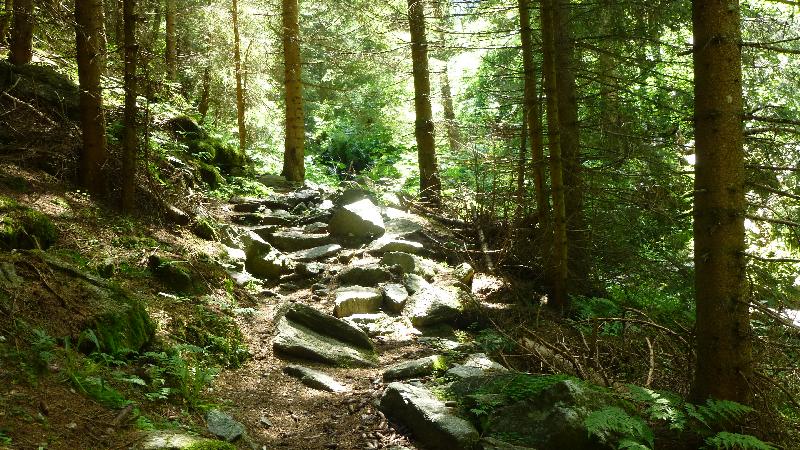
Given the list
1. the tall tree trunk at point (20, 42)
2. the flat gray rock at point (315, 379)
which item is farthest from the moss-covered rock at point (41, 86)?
the flat gray rock at point (315, 379)

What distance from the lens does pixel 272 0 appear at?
20.0 m

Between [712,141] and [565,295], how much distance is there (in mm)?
4589

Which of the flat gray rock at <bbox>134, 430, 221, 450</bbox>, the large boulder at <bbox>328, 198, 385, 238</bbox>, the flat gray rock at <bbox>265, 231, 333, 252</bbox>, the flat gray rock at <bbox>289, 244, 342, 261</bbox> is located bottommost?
the flat gray rock at <bbox>134, 430, 221, 450</bbox>

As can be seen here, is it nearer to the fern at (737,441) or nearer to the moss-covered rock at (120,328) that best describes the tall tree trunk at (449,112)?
→ the moss-covered rock at (120,328)

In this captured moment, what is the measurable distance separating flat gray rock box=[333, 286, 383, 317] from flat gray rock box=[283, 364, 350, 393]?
6.30 ft

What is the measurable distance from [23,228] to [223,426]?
3224mm

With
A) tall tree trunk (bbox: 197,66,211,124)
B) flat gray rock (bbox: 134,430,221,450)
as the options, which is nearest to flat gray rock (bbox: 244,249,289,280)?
flat gray rock (bbox: 134,430,221,450)

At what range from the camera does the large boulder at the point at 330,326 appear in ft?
24.9

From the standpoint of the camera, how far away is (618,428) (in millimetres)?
4164

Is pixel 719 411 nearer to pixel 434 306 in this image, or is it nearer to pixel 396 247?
pixel 434 306

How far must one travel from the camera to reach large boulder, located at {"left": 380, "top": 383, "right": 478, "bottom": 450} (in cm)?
471

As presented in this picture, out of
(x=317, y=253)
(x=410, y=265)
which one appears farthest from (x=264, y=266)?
(x=410, y=265)

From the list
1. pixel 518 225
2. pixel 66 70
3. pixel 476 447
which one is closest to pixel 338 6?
pixel 66 70

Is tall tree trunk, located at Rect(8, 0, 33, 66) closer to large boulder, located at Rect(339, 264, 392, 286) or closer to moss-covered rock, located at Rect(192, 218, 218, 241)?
moss-covered rock, located at Rect(192, 218, 218, 241)
